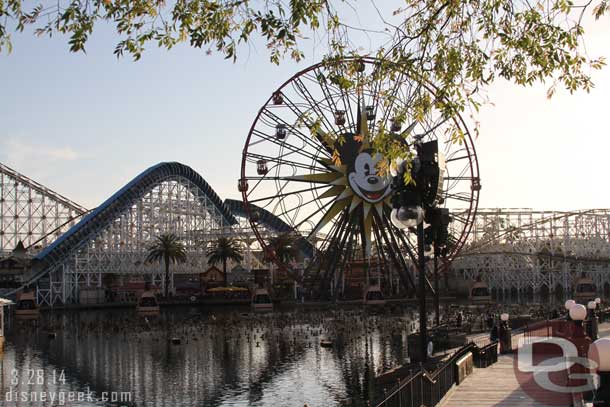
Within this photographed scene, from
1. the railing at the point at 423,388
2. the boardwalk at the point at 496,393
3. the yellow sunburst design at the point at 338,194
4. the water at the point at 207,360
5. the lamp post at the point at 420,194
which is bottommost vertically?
the water at the point at 207,360

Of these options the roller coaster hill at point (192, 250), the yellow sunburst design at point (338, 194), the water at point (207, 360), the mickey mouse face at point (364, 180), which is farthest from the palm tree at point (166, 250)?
the mickey mouse face at point (364, 180)

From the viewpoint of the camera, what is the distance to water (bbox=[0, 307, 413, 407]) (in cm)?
2722

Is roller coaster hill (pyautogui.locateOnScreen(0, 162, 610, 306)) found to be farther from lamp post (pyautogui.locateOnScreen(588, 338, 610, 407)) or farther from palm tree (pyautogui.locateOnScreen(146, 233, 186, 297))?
lamp post (pyautogui.locateOnScreen(588, 338, 610, 407))

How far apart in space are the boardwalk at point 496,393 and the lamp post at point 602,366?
18.6 feet

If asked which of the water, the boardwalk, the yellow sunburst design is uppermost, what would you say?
the yellow sunburst design

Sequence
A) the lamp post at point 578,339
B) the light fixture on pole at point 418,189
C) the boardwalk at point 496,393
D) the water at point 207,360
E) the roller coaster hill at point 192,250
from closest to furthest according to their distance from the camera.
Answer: the lamp post at point 578,339 → the boardwalk at point 496,393 → the light fixture on pole at point 418,189 → the water at point 207,360 → the roller coaster hill at point 192,250

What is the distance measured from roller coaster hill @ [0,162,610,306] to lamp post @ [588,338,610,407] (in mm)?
62641

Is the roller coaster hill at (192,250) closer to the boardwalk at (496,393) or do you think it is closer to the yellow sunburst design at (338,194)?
the yellow sunburst design at (338,194)

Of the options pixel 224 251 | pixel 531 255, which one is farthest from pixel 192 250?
pixel 531 255

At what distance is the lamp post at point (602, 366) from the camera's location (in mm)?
8234

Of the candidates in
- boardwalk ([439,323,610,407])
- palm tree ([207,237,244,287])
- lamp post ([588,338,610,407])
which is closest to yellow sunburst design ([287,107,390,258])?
boardwalk ([439,323,610,407])

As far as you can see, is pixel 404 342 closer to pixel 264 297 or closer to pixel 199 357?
pixel 199 357

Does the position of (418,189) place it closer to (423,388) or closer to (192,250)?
(423,388)

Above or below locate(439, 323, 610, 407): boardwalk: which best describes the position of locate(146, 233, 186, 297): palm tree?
above
